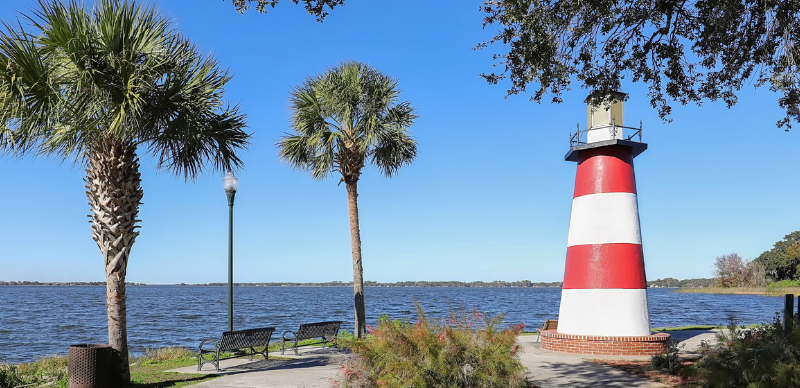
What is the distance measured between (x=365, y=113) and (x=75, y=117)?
28.2 feet

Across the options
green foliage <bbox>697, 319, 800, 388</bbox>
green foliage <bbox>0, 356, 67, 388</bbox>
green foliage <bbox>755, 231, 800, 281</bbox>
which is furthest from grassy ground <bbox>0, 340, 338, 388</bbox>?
green foliage <bbox>755, 231, 800, 281</bbox>

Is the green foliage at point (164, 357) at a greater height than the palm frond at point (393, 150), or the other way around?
the palm frond at point (393, 150)

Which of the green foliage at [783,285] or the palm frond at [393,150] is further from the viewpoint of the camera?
the green foliage at [783,285]

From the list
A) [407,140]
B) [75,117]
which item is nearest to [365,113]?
[407,140]

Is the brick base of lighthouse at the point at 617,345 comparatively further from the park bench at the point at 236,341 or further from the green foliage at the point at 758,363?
the park bench at the point at 236,341

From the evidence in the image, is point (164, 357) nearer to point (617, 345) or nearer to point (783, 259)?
point (617, 345)

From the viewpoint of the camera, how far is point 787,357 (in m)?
8.01

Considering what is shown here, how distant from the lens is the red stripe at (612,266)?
46.9 ft

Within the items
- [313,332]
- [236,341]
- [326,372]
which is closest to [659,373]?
[326,372]

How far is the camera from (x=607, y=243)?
14.4 m

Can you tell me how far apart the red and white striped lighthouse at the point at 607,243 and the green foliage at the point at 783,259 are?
88.6 meters

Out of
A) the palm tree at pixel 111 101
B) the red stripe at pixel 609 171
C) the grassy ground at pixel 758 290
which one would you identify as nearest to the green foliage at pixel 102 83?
the palm tree at pixel 111 101

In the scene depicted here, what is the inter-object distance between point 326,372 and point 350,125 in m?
7.90

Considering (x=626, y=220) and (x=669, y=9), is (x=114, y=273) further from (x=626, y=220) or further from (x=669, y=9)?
(x=626, y=220)
